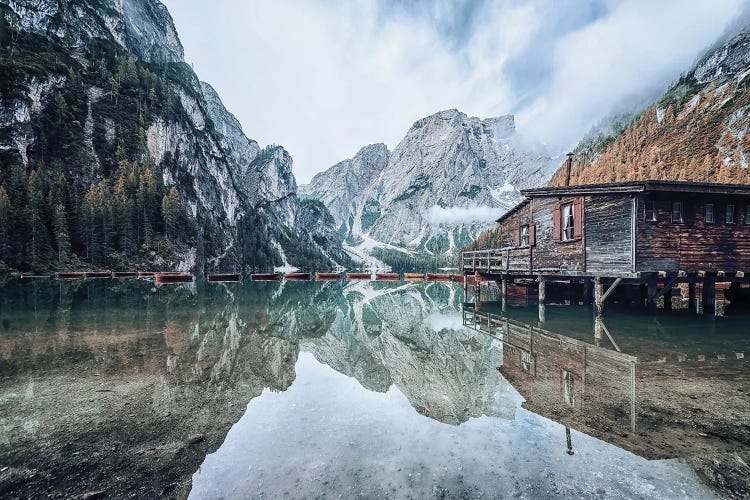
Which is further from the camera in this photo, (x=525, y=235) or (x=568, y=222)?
(x=525, y=235)

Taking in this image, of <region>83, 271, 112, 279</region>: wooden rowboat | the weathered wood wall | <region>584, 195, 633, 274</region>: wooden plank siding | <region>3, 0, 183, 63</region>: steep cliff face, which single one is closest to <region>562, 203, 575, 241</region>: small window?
the weathered wood wall

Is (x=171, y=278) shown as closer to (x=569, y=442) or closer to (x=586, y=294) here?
(x=586, y=294)

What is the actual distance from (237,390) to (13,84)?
128 m

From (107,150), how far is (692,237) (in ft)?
440

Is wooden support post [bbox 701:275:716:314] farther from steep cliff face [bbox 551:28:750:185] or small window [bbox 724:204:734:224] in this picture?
steep cliff face [bbox 551:28:750:185]

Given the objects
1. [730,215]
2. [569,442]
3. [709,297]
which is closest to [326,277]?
[709,297]

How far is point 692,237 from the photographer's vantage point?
2156 cm

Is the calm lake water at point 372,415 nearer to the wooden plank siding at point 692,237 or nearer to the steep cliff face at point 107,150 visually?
the wooden plank siding at point 692,237

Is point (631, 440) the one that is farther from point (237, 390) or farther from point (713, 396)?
point (237, 390)

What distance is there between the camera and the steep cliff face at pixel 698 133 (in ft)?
249

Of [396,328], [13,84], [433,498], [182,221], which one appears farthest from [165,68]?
[433,498]

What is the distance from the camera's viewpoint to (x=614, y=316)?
81.4 feet

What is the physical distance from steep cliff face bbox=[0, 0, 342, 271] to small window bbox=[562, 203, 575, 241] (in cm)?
8449

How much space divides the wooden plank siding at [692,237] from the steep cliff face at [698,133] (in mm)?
51146
